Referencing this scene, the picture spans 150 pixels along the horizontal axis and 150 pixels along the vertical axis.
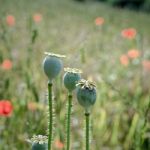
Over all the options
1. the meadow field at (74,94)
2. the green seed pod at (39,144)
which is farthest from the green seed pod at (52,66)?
the meadow field at (74,94)

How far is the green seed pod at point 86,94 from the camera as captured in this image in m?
0.99

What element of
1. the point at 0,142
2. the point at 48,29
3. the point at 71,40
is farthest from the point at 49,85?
the point at 48,29

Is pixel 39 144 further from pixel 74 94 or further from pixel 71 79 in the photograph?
pixel 74 94

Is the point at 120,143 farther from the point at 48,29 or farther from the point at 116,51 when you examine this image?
the point at 48,29

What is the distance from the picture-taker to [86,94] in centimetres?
99

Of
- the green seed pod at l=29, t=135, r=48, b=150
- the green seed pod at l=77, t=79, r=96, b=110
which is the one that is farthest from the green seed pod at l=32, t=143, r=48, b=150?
the green seed pod at l=77, t=79, r=96, b=110

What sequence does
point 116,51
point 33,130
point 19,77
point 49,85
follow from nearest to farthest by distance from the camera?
point 49,85
point 33,130
point 19,77
point 116,51

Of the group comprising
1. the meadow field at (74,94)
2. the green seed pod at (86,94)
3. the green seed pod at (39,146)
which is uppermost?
the green seed pod at (86,94)

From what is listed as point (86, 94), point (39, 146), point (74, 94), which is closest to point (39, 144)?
point (39, 146)

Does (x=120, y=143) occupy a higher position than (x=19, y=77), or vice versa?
(x=19, y=77)

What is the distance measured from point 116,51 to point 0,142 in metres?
3.49

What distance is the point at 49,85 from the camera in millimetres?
1021

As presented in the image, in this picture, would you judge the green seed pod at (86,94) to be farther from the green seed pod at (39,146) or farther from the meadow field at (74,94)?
the meadow field at (74,94)

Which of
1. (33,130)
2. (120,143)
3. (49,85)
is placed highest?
(49,85)
